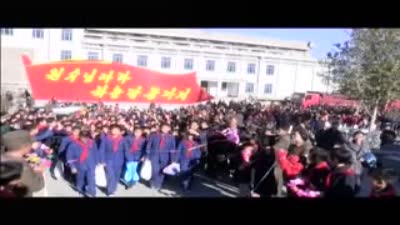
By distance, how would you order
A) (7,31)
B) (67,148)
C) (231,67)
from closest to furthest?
(7,31), (67,148), (231,67)

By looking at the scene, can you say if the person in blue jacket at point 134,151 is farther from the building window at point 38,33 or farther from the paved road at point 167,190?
the building window at point 38,33

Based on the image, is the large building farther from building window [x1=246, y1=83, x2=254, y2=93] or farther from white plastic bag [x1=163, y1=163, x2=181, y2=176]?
white plastic bag [x1=163, y1=163, x2=181, y2=176]

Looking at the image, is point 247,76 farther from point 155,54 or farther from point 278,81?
point 155,54

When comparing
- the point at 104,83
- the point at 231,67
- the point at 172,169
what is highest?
the point at 231,67

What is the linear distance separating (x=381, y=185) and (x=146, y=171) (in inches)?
52.7

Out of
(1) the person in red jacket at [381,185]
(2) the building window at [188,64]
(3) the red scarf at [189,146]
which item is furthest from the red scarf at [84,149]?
(1) the person in red jacket at [381,185]

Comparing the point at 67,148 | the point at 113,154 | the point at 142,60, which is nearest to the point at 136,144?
the point at 113,154

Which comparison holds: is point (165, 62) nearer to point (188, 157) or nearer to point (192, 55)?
point (192, 55)

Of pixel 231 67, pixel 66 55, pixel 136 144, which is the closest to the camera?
pixel 66 55

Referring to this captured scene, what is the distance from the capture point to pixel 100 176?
3.35 metres

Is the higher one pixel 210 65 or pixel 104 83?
pixel 210 65

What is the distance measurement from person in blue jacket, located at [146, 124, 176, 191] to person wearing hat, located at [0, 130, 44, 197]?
72 centimetres
